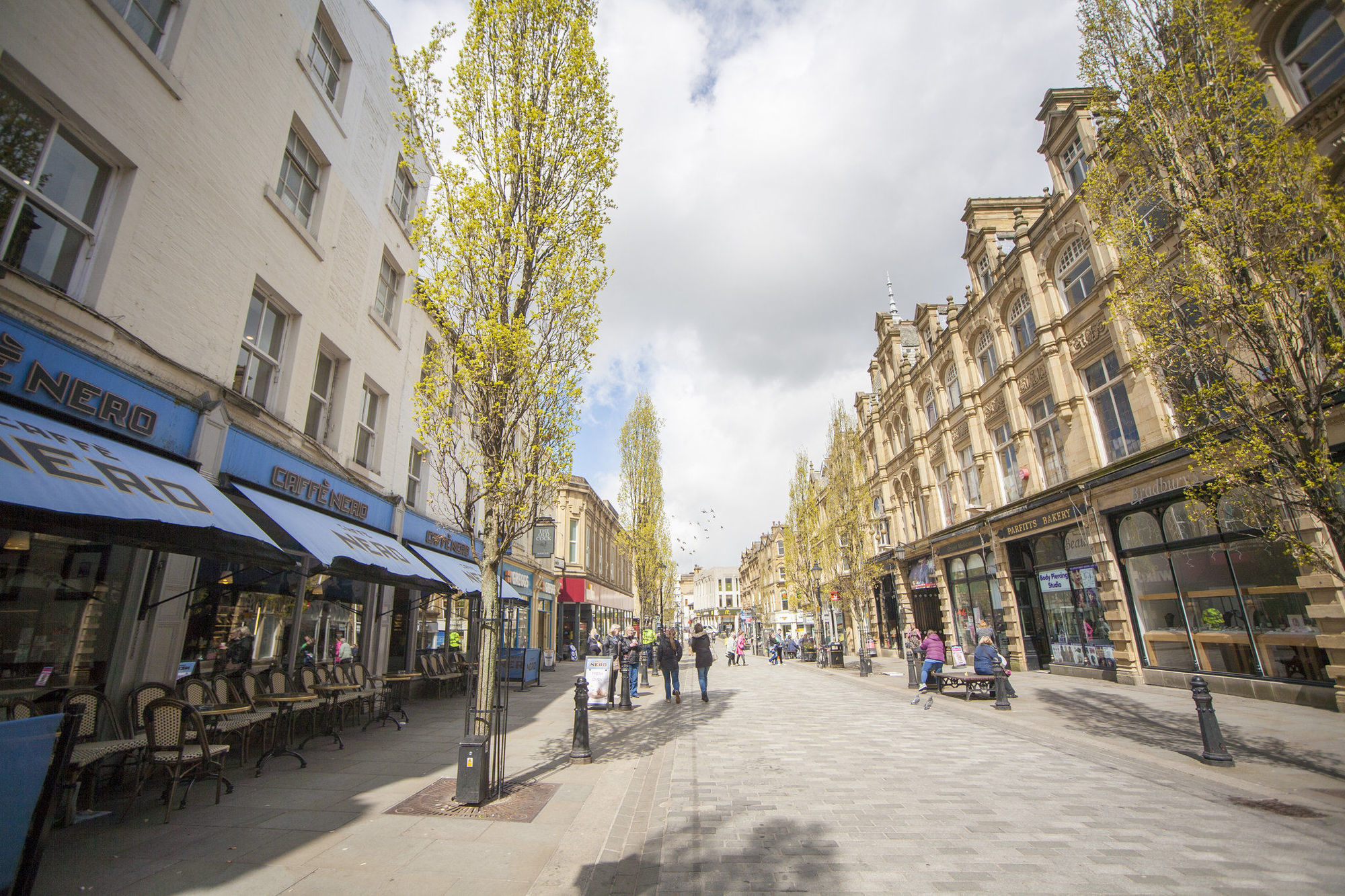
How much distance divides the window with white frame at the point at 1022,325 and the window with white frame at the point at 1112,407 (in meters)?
2.55

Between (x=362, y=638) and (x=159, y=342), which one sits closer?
(x=159, y=342)

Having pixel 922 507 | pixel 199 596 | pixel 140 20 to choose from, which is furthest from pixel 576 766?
pixel 922 507

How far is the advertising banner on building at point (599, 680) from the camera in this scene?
13.6 meters

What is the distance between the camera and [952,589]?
2398cm

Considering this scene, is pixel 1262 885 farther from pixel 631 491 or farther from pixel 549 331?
pixel 631 491

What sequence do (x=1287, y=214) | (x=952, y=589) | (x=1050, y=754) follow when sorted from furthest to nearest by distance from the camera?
(x=952, y=589)
(x=1050, y=754)
(x=1287, y=214)

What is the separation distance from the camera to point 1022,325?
Result: 19297mm

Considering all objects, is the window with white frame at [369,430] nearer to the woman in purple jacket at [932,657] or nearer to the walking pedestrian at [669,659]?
the walking pedestrian at [669,659]

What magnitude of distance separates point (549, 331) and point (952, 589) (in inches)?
891

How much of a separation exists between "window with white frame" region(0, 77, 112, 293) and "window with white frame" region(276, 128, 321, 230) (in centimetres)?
339

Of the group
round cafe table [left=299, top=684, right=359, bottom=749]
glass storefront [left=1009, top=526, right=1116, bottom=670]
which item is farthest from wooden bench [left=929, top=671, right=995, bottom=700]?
round cafe table [left=299, top=684, right=359, bottom=749]

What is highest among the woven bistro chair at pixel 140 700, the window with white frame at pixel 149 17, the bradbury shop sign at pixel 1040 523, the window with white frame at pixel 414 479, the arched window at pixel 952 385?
the arched window at pixel 952 385

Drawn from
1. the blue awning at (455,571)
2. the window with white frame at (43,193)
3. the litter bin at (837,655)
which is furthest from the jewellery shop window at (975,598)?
the window with white frame at (43,193)

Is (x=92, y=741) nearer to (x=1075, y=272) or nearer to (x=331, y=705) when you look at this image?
(x=331, y=705)
